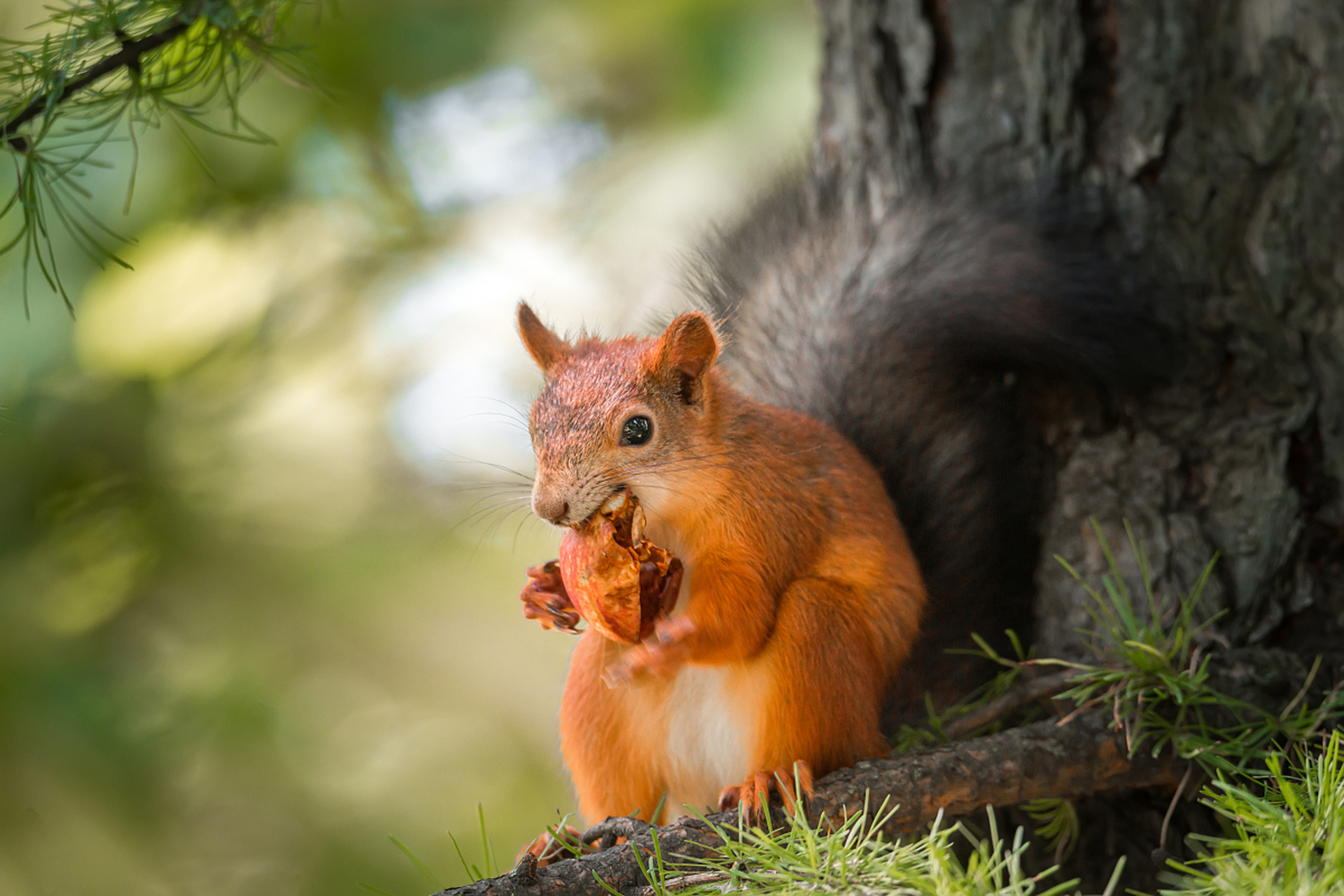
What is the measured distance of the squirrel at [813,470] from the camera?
1009 mm

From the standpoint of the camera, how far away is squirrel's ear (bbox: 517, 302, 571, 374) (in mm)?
1140

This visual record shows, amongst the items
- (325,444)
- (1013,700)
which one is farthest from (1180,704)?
(325,444)

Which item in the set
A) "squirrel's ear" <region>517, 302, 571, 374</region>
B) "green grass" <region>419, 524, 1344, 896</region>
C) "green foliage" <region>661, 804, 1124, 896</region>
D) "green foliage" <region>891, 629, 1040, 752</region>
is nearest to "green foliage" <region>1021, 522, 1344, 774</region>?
"green grass" <region>419, 524, 1344, 896</region>

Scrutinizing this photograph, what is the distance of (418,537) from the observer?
214cm

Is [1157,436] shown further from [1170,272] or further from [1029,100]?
[1029,100]

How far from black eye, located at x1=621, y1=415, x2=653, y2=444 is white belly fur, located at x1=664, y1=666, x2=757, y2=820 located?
22 centimetres

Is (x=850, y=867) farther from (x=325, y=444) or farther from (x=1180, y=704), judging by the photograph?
(x=325, y=444)

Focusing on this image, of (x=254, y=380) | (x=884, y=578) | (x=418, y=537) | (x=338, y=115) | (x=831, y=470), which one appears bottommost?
Result: (x=884, y=578)

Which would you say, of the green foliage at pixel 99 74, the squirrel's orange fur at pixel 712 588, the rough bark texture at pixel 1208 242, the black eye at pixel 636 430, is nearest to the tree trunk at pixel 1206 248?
the rough bark texture at pixel 1208 242

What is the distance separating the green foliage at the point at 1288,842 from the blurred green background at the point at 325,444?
0.91m

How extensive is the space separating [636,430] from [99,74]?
1.76 feet

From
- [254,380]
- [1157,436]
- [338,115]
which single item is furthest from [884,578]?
[338,115]

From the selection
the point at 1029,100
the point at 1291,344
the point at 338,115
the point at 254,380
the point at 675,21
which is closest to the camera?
the point at 1291,344

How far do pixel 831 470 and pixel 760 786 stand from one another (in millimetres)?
346
